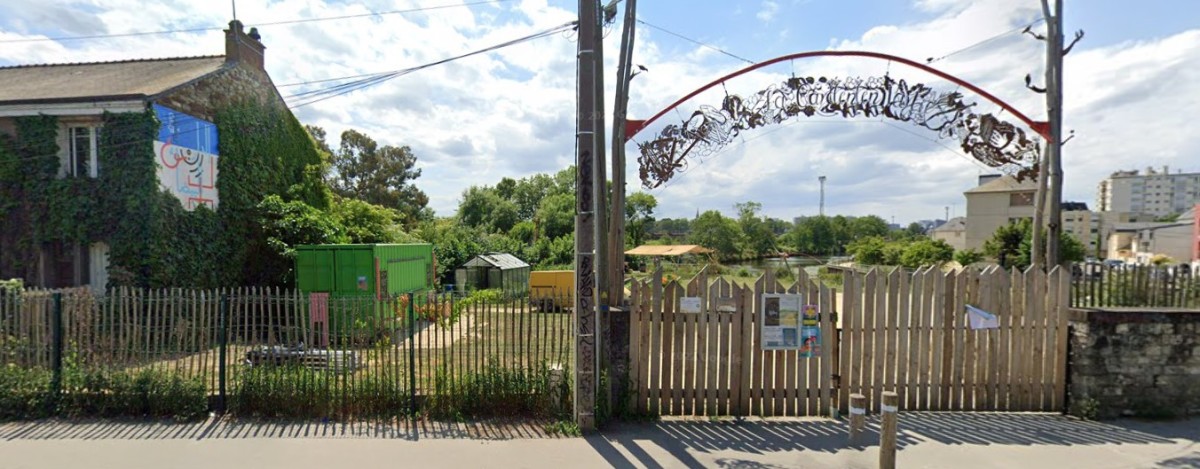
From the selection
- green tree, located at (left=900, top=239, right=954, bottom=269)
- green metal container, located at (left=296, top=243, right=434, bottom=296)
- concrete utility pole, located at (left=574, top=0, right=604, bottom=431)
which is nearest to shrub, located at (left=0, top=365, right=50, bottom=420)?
green metal container, located at (left=296, top=243, right=434, bottom=296)

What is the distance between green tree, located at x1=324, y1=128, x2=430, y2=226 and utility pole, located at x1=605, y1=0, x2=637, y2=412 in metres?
43.8

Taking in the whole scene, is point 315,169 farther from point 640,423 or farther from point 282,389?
point 640,423

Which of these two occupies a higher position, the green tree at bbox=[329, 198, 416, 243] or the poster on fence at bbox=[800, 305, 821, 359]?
the green tree at bbox=[329, 198, 416, 243]

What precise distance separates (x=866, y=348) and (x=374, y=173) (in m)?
49.1

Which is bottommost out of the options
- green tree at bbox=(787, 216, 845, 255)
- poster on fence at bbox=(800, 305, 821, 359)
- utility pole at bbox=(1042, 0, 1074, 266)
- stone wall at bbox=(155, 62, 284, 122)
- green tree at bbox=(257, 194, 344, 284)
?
green tree at bbox=(787, 216, 845, 255)

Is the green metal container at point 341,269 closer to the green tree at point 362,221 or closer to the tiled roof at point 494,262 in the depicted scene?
the green tree at point 362,221

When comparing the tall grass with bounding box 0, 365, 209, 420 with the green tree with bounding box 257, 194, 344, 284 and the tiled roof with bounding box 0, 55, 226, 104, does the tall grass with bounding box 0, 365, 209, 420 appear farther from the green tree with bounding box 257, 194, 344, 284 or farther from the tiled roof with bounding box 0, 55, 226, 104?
the green tree with bounding box 257, 194, 344, 284

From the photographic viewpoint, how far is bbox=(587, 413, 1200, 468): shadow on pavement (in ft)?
18.1

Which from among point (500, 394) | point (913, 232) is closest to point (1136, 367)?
point (500, 394)

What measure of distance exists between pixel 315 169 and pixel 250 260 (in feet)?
12.9

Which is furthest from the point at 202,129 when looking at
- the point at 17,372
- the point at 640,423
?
the point at 640,423

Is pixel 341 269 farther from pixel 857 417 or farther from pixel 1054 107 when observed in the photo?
pixel 1054 107

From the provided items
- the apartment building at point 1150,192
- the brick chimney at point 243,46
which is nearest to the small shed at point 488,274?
the brick chimney at point 243,46

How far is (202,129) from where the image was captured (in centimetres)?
1279
